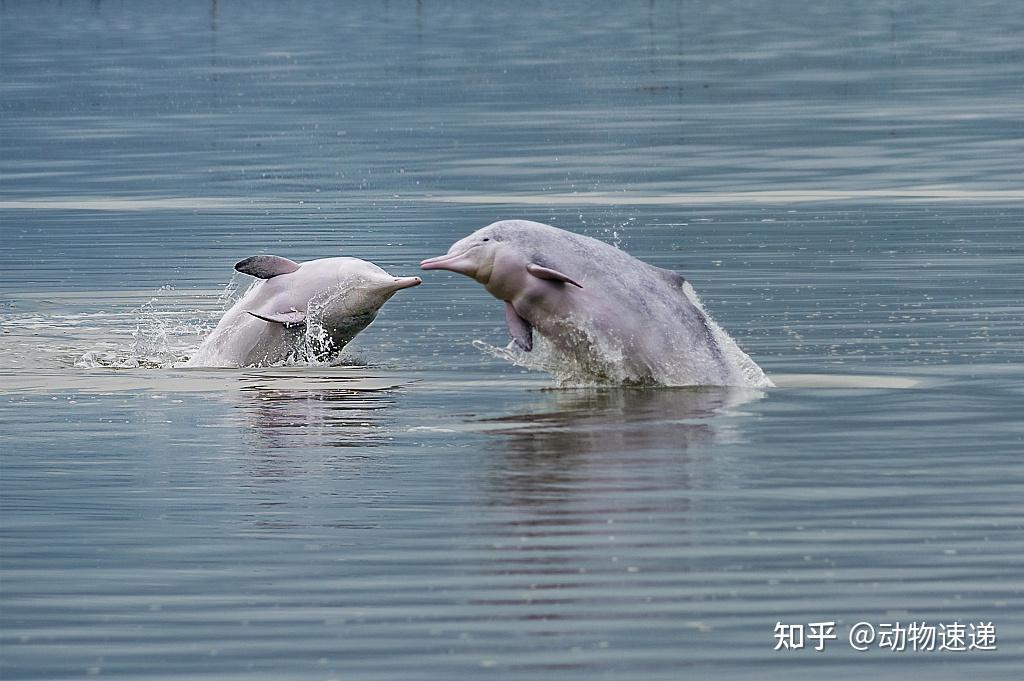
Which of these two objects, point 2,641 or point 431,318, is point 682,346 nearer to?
point 431,318

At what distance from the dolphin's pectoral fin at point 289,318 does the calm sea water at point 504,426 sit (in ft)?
1.13

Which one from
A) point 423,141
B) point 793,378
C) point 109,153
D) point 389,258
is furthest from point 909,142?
point 793,378

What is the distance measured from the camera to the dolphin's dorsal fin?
20344 millimetres

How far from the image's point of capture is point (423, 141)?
4100cm

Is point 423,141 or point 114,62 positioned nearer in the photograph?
point 423,141

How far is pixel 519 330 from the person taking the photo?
1798 centimetres

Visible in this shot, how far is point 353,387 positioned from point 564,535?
18.8 feet

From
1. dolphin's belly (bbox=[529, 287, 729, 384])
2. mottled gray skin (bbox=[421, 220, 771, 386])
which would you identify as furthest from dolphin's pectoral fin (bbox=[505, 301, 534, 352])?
dolphin's belly (bbox=[529, 287, 729, 384])

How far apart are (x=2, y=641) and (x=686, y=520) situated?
3.70 meters

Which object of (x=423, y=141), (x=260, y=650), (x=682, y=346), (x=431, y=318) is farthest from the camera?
(x=423, y=141)

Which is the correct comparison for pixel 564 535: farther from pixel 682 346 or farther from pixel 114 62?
pixel 114 62

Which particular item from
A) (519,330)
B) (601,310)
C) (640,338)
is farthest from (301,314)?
(640,338)

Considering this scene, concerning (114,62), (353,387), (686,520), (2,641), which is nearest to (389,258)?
(353,387)

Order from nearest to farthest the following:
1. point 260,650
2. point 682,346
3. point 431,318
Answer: point 260,650 < point 682,346 < point 431,318
